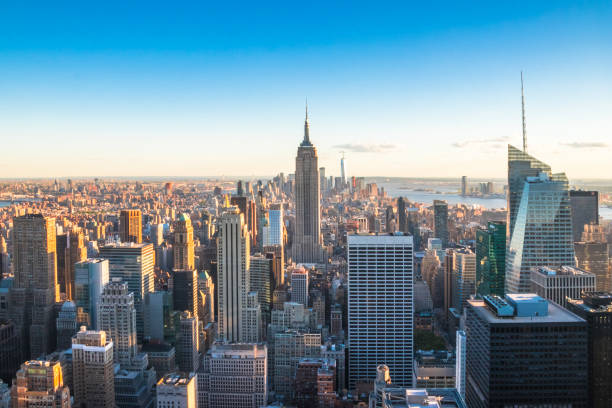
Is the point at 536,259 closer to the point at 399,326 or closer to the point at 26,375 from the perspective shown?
the point at 399,326

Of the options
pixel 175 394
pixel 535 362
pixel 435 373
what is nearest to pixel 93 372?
pixel 175 394

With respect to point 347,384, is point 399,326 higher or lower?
higher

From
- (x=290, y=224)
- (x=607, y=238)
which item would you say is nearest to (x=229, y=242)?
(x=607, y=238)

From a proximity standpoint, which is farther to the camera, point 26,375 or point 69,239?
point 69,239

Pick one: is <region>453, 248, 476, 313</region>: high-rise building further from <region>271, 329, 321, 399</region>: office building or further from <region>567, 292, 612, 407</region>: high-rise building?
<region>567, 292, 612, 407</region>: high-rise building

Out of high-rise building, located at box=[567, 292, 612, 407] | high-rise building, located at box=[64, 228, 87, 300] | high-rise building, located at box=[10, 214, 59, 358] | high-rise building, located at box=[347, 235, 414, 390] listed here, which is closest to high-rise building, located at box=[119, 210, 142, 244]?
high-rise building, located at box=[64, 228, 87, 300]

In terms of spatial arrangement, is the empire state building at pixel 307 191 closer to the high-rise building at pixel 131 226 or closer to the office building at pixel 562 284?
the high-rise building at pixel 131 226
